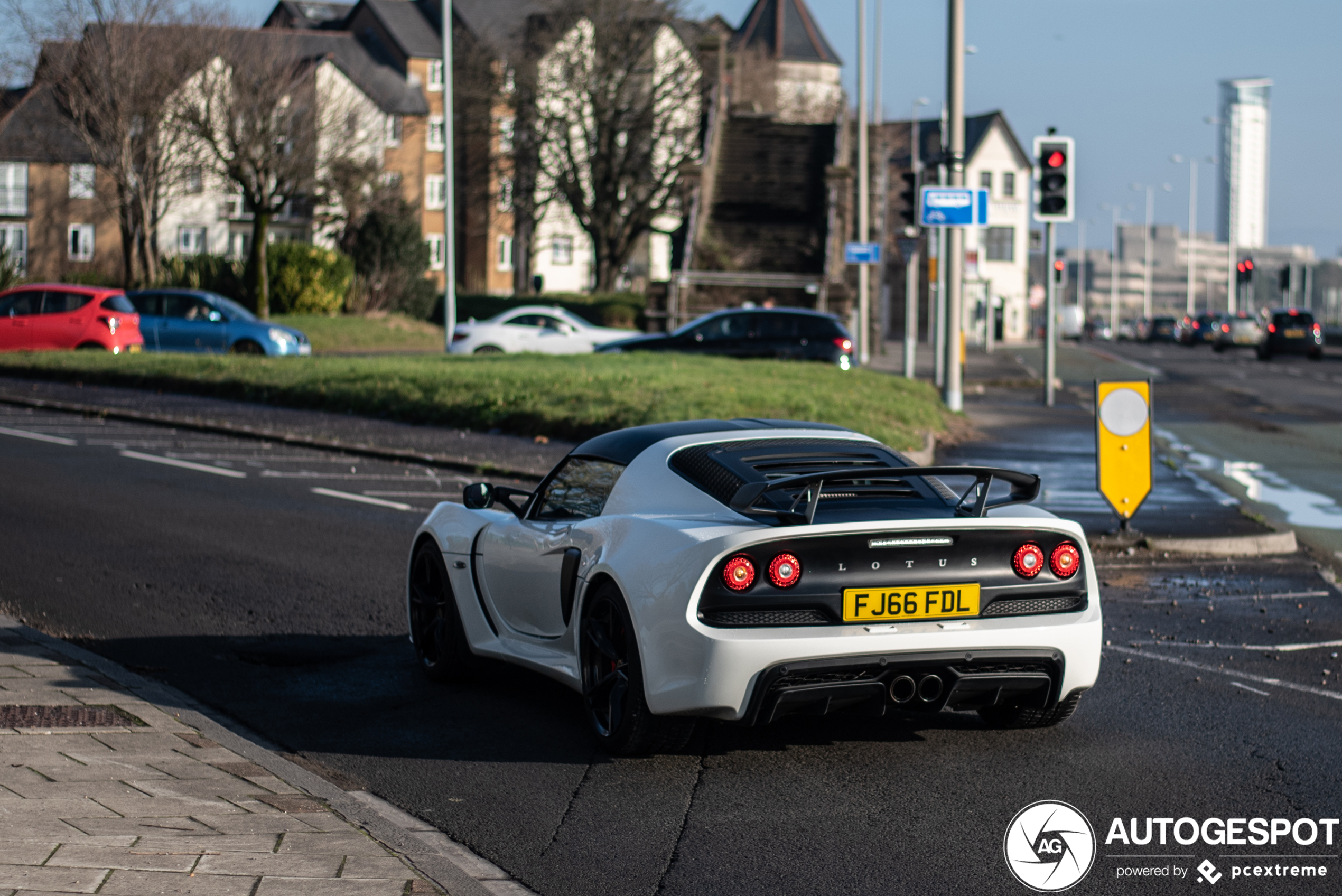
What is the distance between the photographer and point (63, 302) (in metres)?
32.3

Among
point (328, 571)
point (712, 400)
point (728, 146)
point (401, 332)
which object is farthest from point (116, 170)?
point (328, 571)

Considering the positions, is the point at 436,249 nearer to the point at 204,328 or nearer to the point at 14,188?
the point at 14,188

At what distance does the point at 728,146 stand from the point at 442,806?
144 ft

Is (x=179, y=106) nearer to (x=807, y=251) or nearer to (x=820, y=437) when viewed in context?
(x=807, y=251)

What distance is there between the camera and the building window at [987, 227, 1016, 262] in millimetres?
106875

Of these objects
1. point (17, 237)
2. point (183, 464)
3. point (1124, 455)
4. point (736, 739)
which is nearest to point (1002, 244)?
point (17, 237)

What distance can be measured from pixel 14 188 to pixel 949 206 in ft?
187

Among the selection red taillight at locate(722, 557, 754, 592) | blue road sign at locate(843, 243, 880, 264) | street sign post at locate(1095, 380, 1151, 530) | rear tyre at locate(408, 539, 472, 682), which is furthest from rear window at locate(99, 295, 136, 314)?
red taillight at locate(722, 557, 754, 592)

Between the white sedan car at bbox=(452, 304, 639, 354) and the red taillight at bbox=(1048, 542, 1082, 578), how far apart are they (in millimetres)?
26369

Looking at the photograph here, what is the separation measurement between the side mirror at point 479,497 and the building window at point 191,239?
222 feet

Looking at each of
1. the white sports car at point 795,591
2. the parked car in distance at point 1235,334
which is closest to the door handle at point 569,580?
the white sports car at point 795,591

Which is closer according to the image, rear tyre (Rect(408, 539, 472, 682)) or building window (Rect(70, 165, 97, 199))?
rear tyre (Rect(408, 539, 472, 682))

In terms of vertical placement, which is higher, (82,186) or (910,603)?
(82,186)

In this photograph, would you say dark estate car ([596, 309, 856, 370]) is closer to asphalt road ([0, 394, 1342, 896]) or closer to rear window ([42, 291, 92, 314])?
rear window ([42, 291, 92, 314])
